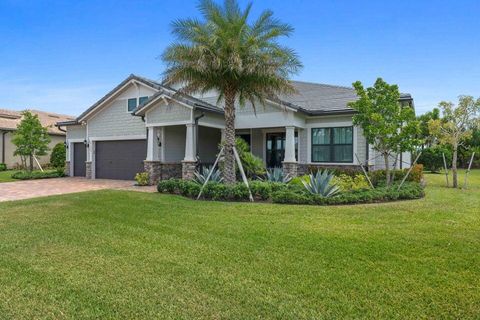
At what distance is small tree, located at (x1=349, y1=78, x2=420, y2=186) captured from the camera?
1146 cm

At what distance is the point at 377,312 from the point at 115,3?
13.7 metres

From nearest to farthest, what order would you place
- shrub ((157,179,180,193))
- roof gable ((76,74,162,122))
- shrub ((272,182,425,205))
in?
1. shrub ((272,182,425,205))
2. shrub ((157,179,180,193))
3. roof gable ((76,74,162,122))

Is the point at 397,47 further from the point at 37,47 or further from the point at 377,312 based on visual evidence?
the point at 37,47

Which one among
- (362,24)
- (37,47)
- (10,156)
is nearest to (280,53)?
(362,24)

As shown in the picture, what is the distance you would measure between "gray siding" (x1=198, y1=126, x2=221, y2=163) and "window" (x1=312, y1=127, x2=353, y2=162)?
6.19 meters

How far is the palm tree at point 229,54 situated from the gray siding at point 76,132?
12.6 meters

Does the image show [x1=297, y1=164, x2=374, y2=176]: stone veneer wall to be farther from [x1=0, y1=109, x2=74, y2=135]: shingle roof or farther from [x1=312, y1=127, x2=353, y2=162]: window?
[x1=0, y1=109, x2=74, y2=135]: shingle roof

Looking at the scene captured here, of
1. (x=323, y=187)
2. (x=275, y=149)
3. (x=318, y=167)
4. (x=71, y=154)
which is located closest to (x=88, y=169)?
(x=71, y=154)

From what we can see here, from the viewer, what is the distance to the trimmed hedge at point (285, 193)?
32.5 ft

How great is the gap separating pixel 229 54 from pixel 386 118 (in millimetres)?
5883

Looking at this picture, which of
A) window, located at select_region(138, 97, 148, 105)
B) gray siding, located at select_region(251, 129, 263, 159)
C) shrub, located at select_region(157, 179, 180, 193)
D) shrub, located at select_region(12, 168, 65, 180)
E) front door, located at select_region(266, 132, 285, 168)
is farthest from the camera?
shrub, located at select_region(12, 168, 65, 180)

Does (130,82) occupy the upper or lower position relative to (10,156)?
upper

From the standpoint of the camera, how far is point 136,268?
15.5ft

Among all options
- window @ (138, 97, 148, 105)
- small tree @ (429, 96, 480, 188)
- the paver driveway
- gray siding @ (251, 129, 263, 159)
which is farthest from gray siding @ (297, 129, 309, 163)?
window @ (138, 97, 148, 105)
